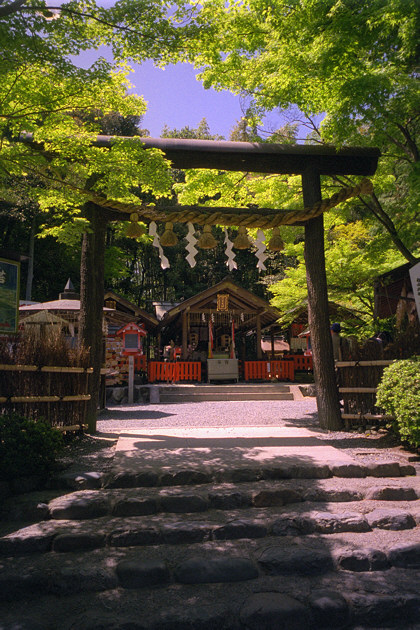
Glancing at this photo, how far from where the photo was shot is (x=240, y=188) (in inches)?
410

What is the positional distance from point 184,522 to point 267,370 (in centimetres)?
1636

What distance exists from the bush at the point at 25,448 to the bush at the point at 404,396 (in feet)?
14.5

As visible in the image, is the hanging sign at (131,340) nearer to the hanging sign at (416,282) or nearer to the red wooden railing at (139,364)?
the red wooden railing at (139,364)

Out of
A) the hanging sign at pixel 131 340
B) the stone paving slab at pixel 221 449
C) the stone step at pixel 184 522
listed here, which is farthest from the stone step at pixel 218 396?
the stone step at pixel 184 522

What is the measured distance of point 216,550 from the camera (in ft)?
12.3

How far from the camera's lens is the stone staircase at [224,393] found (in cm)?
1538

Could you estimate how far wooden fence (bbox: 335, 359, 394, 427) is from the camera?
7309mm

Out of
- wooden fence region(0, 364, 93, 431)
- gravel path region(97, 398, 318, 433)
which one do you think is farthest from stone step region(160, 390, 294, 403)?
wooden fence region(0, 364, 93, 431)

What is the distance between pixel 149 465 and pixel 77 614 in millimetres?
2343

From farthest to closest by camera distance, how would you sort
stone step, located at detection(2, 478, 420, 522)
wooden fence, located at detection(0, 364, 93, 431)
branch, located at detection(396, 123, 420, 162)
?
branch, located at detection(396, 123, 420, 162), wooden fence, located at detection(0, 364, 93, 431), stone step, located at detection(2, 478, 420, 522)

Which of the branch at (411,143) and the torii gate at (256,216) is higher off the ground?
the branch at (411,143)

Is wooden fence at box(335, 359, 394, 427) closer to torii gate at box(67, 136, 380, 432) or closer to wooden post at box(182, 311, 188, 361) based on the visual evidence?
torii gate at box(67, 136, 380, 432)

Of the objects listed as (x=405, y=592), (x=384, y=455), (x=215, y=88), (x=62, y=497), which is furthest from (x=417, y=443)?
(x=215, y=88)

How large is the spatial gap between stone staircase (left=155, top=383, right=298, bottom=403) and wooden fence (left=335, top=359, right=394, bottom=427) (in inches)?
318
